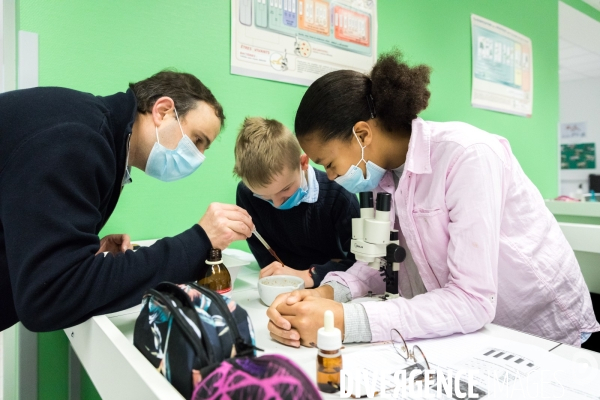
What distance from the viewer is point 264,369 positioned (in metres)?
0.44

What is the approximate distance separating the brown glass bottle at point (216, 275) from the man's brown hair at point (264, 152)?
390mm

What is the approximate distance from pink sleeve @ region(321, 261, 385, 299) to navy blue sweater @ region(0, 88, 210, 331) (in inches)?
16.1

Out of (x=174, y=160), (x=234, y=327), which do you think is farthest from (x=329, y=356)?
(x=174, y=160)

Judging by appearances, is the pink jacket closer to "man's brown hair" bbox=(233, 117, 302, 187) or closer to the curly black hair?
the curly black hair

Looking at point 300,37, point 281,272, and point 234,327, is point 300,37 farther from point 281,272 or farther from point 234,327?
point 234,327

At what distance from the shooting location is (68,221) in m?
0.69

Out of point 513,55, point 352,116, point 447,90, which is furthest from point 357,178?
point 513,55

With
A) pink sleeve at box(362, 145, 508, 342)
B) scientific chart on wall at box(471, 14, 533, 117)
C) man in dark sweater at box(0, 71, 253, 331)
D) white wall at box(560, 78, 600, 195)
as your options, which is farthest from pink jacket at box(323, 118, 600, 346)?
white wall at box(560, 78, 600, 195)

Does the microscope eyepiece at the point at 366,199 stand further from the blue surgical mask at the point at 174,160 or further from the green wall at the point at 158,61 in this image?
the green wall at the point at 158,61

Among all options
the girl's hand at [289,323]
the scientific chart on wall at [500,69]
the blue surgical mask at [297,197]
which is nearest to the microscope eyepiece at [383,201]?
the girl's hand at [289,323]

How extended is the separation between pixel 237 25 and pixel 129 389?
1.41 metres

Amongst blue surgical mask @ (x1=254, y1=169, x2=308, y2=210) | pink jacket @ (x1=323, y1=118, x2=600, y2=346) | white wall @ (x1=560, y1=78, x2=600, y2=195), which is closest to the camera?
pink jacket @ (x1=323, y1=118, x2=600, y2=346)

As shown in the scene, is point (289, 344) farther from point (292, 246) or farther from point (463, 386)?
point (292, 246)

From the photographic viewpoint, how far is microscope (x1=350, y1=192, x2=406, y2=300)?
34.9 inches
